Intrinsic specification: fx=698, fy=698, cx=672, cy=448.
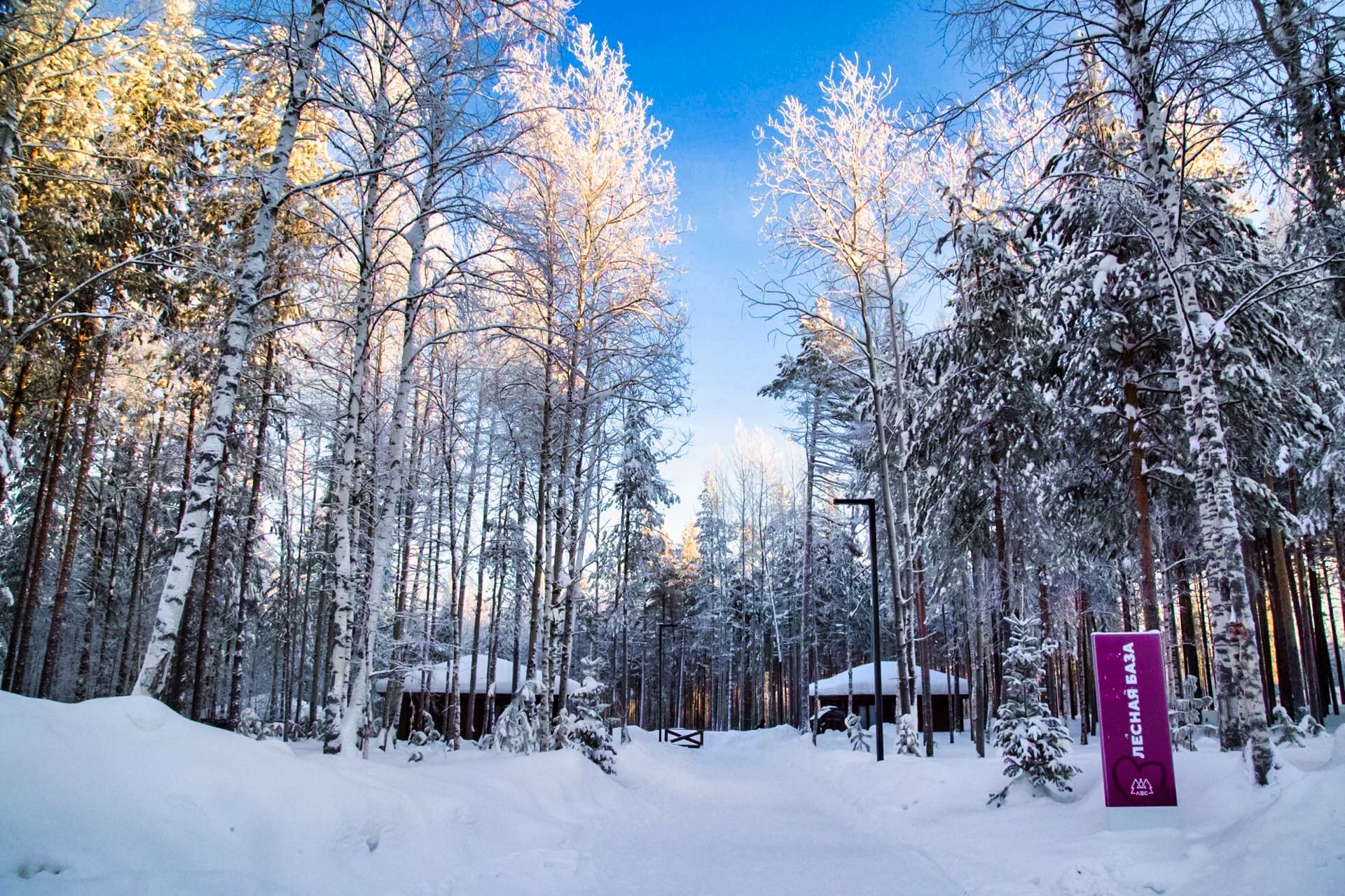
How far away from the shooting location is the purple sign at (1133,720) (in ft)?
20.9

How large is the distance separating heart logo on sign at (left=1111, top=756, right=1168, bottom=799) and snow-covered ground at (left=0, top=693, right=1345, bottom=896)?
0.34 metres

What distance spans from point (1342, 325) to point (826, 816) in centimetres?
1499

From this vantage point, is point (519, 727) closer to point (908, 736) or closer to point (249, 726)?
point (249, 726)

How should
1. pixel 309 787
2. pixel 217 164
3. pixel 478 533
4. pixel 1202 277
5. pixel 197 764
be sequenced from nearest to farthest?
1. pixel 197 764
2. pixel 309 787
3. pixel 1202 277
4. pixel 217 164
5. pixel 478 533

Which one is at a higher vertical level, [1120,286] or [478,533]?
[1120,286]

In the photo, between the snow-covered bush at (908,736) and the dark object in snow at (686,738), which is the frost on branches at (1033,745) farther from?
the dark object in snow at (686,738)

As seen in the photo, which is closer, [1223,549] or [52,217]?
[1223,549]

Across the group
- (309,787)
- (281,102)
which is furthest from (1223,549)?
(281,102)

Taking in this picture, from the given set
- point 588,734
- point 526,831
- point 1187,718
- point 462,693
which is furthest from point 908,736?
point 462,693

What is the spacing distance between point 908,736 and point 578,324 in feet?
35.0

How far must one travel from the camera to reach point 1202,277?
10914mm

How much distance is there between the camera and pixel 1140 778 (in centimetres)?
639

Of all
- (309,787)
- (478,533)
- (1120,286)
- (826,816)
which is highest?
(1120,286)

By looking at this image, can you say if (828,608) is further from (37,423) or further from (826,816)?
(37,423)
